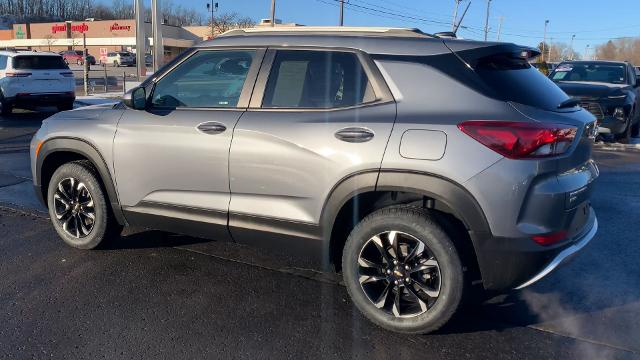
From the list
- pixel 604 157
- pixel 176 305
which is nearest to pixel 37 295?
pixel 176 305

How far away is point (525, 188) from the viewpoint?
9.29 feet

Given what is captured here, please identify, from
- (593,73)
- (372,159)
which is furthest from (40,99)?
(372,159)

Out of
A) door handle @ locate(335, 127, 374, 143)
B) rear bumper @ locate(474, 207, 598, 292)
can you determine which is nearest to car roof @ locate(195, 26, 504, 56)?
door handle @ locate(335, 127, 374, 143)

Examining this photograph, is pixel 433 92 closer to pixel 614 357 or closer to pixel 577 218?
pixel 577 218

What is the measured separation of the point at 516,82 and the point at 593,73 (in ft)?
32.7

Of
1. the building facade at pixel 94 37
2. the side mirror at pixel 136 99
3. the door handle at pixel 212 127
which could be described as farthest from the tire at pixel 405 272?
the building facade at pixel 94 37

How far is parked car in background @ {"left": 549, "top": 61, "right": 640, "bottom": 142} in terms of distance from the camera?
10.2 metres

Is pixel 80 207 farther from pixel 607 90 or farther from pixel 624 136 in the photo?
pixel 624 136

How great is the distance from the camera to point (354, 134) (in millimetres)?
3178

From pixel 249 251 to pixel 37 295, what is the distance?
64.9 inches

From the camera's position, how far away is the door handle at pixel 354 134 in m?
3.15

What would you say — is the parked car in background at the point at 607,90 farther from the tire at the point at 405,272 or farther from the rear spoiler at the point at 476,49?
the tire at the point at 405,272

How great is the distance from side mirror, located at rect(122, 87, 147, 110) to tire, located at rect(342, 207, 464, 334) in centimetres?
187

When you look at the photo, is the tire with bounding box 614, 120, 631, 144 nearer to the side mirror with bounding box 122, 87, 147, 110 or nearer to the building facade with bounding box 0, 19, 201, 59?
the side mirror with bounding box 122, 87, 147, 110
